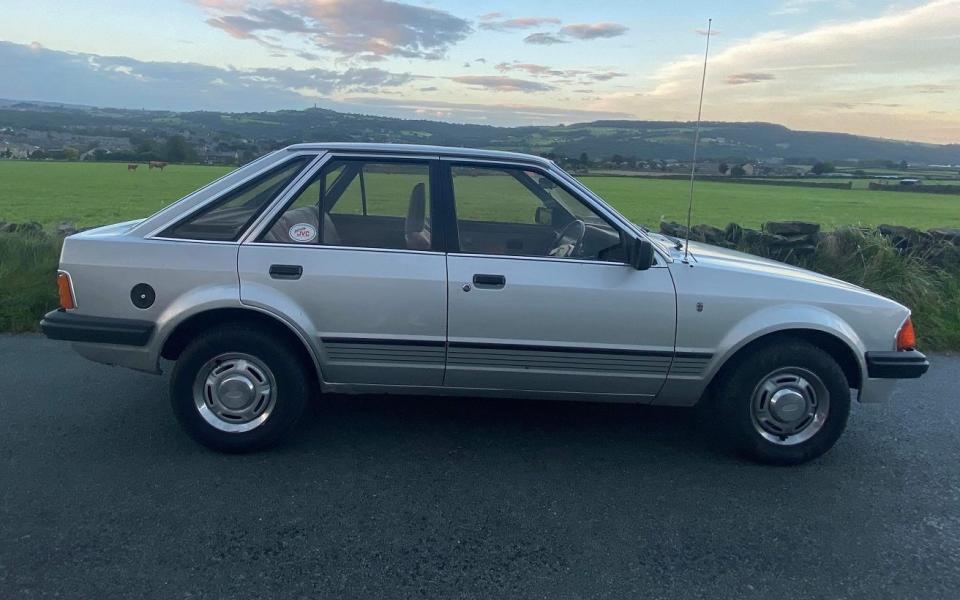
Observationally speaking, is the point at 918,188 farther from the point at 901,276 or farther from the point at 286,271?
the point at 286,271

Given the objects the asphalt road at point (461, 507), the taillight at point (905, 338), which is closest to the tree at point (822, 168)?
the asphalt road at point (461, 507)

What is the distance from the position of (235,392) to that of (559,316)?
6.00 feet

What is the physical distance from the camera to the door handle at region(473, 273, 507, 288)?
12.6ft

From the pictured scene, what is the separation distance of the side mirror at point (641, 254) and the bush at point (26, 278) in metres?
5.63

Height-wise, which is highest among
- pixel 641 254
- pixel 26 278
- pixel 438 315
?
pixel 641 254

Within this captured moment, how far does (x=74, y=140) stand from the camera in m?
20.7

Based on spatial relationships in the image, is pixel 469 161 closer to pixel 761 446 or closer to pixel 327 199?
pixel 327 199

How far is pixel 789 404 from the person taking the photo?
4.00 meters

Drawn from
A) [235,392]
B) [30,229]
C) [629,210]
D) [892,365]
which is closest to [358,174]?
[235,392]

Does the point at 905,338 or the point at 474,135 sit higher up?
the point at 474,135

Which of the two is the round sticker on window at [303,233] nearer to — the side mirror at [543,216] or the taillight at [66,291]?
the taillight at [66,291]

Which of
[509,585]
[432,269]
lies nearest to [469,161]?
[432,269]

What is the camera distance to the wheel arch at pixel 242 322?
3.87m

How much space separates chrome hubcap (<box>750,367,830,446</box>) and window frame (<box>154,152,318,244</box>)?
285 cm
